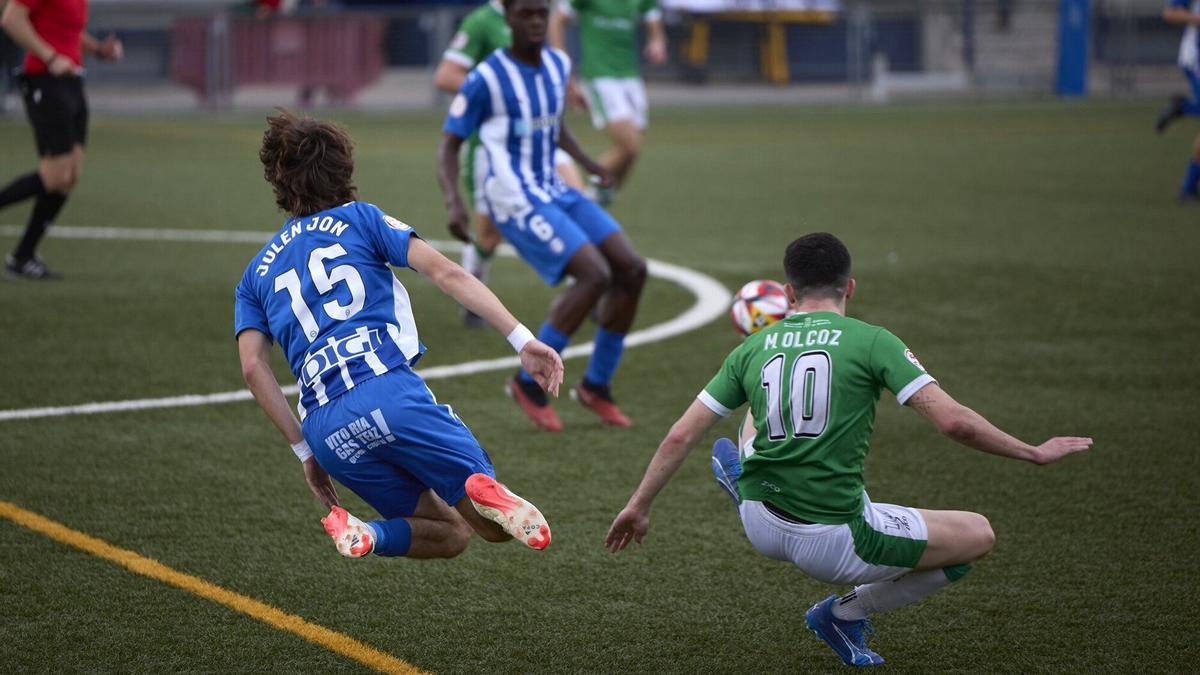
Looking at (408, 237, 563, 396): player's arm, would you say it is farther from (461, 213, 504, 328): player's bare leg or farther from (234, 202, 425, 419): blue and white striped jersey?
(461, 213, 504, 328): player's bare leg

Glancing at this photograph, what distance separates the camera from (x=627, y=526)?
4215 mm

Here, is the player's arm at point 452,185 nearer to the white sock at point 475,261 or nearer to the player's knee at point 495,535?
the white sock at point 475,261

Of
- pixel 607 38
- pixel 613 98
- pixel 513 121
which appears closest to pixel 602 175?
pixel 513 121

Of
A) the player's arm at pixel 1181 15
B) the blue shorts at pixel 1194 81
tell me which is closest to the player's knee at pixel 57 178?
the player's arm at pixel 1181 15

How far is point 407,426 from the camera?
13.9 ft

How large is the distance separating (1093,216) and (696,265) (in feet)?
14.9

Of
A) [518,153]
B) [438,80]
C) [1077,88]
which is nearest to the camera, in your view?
[518,153]

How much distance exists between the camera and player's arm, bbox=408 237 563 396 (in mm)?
4109

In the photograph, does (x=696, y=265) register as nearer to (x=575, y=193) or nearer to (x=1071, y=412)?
(x=575, y=193)

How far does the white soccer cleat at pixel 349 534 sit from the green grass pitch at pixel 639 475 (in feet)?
1.29

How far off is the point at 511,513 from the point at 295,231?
1.12m

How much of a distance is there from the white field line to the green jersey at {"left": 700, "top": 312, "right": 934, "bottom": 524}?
408 cm

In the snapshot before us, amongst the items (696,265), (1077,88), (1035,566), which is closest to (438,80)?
(696,265)

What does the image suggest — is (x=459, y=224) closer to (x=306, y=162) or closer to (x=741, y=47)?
(x=306, y=162)
